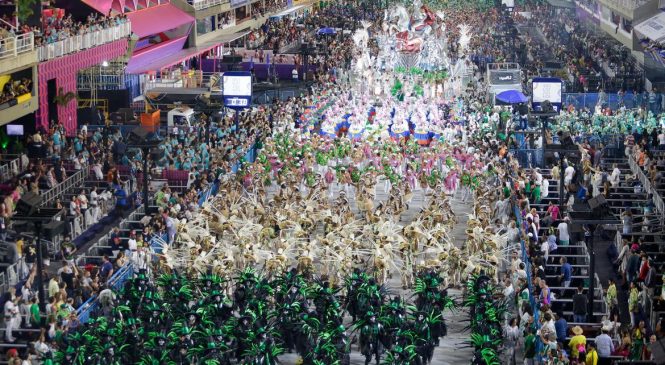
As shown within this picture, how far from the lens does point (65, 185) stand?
4197cm

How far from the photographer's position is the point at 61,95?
51.7 meters

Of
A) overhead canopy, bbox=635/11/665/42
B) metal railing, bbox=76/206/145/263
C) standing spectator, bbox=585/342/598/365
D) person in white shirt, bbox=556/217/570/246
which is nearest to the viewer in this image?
standing spectator, bbox=585/342/598/365

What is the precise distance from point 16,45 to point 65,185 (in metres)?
6.17

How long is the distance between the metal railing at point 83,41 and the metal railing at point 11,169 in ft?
19.7

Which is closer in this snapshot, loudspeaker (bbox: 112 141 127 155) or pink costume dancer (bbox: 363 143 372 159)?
loudspeaker (bbox: 112 141 127 155)

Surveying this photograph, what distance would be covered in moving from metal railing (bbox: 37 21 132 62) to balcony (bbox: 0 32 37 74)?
1.53 meters

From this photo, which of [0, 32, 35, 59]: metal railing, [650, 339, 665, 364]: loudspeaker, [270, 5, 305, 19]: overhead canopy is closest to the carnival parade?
[0, 32, 35, 59]: metal railing

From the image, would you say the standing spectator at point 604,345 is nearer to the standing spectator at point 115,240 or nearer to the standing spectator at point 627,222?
the standing spectator at point 627,222

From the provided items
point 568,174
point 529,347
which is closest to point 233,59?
point 568,174

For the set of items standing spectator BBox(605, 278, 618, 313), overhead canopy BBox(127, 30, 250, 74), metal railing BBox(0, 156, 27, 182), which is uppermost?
overhead canopy BBox(127, 30, 250, 74)

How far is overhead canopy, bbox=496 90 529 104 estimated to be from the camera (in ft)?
190

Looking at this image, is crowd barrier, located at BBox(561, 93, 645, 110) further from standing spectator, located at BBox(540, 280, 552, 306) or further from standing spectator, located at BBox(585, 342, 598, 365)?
standing spectator, located at BBox(585, 342, 598, 365)

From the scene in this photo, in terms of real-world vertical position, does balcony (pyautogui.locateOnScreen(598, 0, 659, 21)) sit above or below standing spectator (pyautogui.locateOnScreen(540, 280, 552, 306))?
above

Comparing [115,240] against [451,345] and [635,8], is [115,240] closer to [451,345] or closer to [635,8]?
[451,345]
